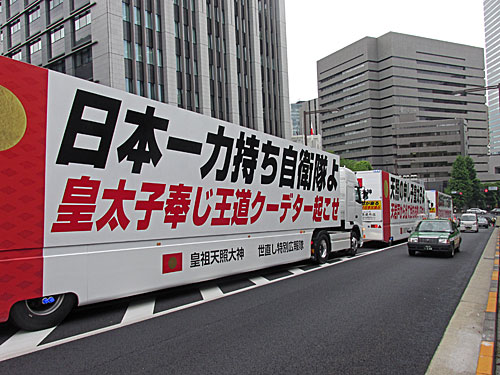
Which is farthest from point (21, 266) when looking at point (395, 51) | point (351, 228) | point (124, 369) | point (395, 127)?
point (395, 51)

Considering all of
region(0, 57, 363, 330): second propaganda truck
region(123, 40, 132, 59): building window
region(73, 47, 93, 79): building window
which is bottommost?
region(0, 57, 363, 330): second propaganda truck

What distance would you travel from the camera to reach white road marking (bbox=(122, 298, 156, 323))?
6.18m

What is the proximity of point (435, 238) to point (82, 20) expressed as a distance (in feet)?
115

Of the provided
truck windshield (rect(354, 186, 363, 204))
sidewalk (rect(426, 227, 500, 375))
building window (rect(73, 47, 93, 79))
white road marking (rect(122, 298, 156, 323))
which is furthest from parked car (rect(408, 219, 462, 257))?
building window (rect(73, 47, 93, 79))

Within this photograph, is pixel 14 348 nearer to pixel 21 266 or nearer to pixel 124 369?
pixel 21 266

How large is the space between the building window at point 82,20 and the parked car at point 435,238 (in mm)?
33452

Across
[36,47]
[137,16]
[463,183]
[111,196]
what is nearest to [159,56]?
[137,16]

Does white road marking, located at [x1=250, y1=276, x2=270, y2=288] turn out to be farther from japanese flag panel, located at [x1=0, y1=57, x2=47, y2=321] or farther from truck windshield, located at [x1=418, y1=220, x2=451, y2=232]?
truck windshield, located at [x1=418, y1=220, x2=451, y2=232]

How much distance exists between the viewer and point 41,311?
222 inches

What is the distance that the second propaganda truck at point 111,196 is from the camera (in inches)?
206

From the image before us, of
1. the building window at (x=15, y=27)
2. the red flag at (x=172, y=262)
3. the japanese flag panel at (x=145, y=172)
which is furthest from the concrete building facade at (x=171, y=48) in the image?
the red flag at (x=172, y=262)

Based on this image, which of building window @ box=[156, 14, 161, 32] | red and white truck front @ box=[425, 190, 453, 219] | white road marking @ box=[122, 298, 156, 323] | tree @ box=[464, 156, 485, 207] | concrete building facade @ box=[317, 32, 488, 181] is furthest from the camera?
concrete building facade @ box=[317, 32, 488, 181]

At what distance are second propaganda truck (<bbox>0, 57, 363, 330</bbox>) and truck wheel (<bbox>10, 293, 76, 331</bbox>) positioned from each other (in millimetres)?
14

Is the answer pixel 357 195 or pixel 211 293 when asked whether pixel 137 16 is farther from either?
pixel 211 293
